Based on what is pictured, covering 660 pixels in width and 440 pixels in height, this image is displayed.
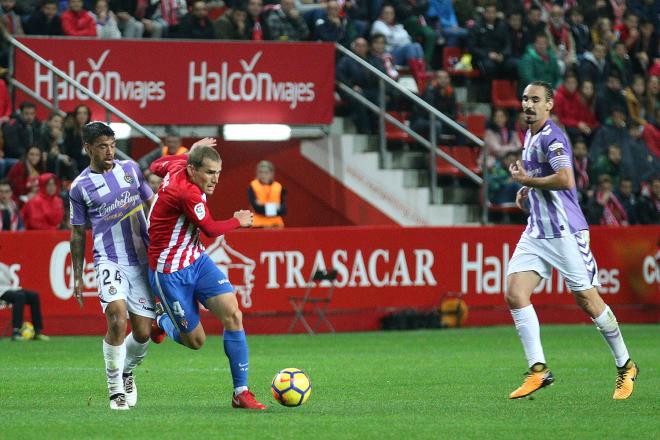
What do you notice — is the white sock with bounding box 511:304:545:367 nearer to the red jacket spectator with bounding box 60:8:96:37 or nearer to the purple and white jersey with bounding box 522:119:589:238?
the purple and white jersey with bounding box 522:119:589:238

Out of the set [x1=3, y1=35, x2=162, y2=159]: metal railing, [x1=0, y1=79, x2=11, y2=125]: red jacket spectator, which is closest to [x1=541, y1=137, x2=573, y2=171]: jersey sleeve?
[x1=3, y1=35, x2=162, y2=159]: metal railing

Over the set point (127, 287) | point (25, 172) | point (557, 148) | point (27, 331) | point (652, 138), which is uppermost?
point (652, 138)

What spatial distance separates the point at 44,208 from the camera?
1872cm

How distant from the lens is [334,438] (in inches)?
332

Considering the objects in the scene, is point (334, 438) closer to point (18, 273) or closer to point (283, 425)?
point (283, 425)

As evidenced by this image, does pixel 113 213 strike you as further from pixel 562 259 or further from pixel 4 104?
pixel 4 104

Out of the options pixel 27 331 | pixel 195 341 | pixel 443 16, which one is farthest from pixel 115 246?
pixel 443 16

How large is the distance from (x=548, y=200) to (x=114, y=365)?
3.58m

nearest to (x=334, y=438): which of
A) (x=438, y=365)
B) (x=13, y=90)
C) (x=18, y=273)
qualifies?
(x=438, y=365)

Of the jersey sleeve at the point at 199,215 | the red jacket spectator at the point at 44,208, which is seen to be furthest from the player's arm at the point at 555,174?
the red jacket spectator at the point at 44,208

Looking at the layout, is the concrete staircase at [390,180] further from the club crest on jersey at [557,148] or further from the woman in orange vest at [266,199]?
the club crest on jersey at [557,148]

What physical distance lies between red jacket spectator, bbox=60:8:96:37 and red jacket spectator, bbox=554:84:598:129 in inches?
319

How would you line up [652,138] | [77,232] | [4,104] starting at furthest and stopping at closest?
[652,138] < [4,104] < [77,232]

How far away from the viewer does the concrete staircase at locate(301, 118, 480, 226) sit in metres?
22.5
